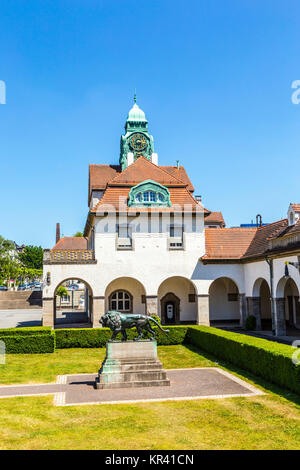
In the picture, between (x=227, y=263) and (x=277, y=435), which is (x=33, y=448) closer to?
(x=277, y=435)

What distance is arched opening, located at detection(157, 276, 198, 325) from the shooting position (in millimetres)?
34188

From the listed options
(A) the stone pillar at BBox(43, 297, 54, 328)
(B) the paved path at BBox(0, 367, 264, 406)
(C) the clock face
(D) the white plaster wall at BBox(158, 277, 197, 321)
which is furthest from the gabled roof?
(B) the paved path at BBox(0, 367, 264, 406)

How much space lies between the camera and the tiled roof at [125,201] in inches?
1219

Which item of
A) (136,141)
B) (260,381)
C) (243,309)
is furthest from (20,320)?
(260,381)

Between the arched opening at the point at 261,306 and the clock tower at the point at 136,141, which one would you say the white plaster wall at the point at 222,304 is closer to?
the arched opening at the point at 261,306

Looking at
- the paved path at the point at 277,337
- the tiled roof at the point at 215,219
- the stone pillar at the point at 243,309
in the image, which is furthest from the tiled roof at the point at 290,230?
the tiled roof at the point at 215,219

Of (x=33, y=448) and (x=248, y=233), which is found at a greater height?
(x=248, y=233)

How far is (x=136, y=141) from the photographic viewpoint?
41.2 metres

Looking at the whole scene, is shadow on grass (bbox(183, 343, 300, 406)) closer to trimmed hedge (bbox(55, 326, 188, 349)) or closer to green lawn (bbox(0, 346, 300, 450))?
green lawn (bbox(0, 346, 300, 450))

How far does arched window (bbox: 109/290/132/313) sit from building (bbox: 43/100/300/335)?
8 cm
